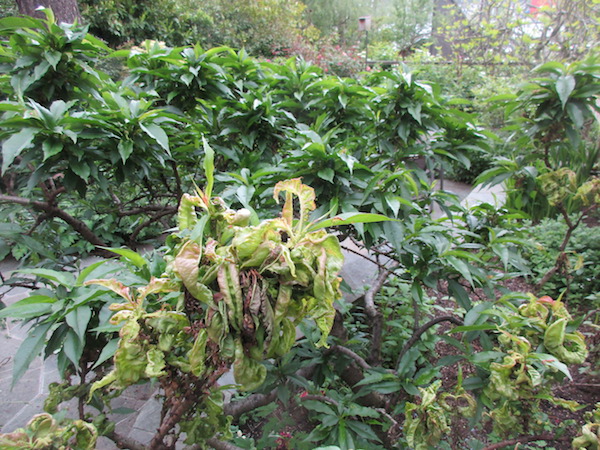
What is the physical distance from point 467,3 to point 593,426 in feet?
34.7

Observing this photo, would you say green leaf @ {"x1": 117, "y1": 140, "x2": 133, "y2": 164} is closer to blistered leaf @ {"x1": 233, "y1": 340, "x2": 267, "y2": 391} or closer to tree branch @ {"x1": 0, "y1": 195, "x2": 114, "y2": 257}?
tree branch @ {"x1": 0, "y1": 195, "x2": 114, "y2": 257}

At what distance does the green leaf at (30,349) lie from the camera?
2.75 ft

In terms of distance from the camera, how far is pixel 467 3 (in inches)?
356

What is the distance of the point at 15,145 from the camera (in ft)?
3.56

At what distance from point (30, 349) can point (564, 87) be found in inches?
87.8

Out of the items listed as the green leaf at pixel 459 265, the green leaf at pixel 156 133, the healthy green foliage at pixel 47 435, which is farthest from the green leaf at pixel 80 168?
the green leaf at pixel 459 265

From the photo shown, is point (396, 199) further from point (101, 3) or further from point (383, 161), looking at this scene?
point (101, 3)

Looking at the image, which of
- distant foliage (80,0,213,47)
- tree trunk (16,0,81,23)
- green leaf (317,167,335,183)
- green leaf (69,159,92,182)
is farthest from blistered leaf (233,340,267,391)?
distant foliage (80,0,213,47)

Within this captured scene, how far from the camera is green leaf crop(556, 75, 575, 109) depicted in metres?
1.65

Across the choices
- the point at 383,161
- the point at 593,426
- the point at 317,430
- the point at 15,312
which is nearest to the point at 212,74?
the point at 383,161

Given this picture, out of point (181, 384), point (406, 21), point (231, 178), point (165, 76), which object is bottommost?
point (181, 384)

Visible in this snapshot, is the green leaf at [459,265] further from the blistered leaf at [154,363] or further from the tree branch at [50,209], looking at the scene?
the tree branch at [50,209]

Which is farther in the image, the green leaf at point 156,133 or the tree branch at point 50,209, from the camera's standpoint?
the tree branch at point 50,209

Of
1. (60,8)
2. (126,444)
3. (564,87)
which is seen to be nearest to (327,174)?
(126,444)
